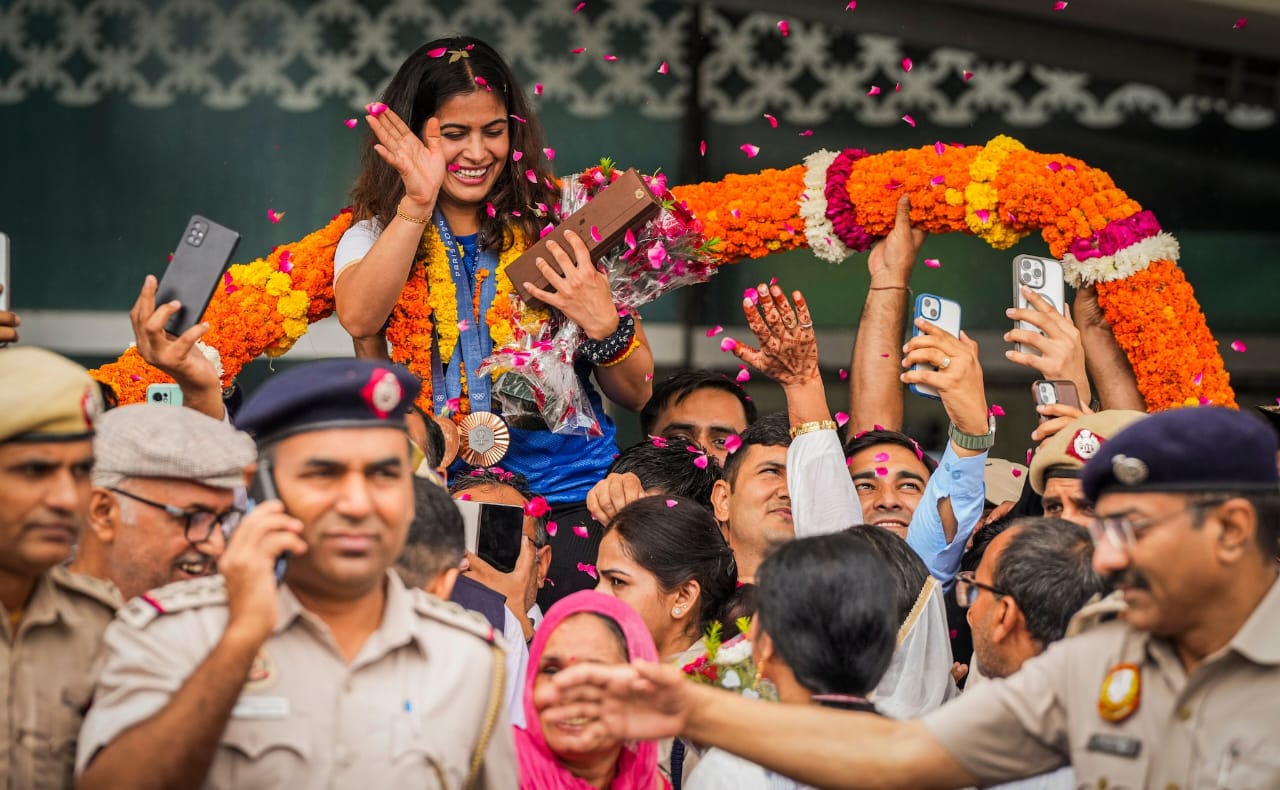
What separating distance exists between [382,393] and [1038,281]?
2699 millimetres

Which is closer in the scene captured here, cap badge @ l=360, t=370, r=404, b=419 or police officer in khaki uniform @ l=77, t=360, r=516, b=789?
police officer in khaki uniform @ l=77, t=360, r=516, b=789

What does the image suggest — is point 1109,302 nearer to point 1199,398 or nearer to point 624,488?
point 1199,398

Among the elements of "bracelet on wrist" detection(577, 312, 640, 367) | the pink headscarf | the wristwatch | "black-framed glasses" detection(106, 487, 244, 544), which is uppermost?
"bracelet on wrist" detection(577, 312, 640, 367)

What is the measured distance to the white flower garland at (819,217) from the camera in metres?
5.54

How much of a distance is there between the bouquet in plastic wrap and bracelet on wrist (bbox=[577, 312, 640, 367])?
0.13 ft

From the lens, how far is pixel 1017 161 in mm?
5355

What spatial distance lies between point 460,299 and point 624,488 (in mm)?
816

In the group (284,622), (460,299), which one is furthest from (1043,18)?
(284,622)

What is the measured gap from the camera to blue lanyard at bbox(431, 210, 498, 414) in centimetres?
509

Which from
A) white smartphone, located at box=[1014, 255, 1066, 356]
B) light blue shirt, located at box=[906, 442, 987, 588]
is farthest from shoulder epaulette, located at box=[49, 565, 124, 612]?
white smartphone, located at box=[1014, 255, 1066, 356]

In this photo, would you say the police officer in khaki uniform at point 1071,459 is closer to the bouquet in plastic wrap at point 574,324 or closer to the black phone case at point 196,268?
the bouquet in plastic wrap at point 574,324

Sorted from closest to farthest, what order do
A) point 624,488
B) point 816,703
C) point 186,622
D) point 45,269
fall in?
point 186,622, point 816,703, point 624,488, point 45,269

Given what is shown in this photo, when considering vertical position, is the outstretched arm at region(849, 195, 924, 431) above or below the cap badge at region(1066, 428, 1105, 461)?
above

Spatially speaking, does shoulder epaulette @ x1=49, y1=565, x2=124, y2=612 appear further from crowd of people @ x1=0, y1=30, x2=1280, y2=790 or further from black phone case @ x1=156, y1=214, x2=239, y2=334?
black phone case @ x1=156, y1=214, x2=239, y2=334
